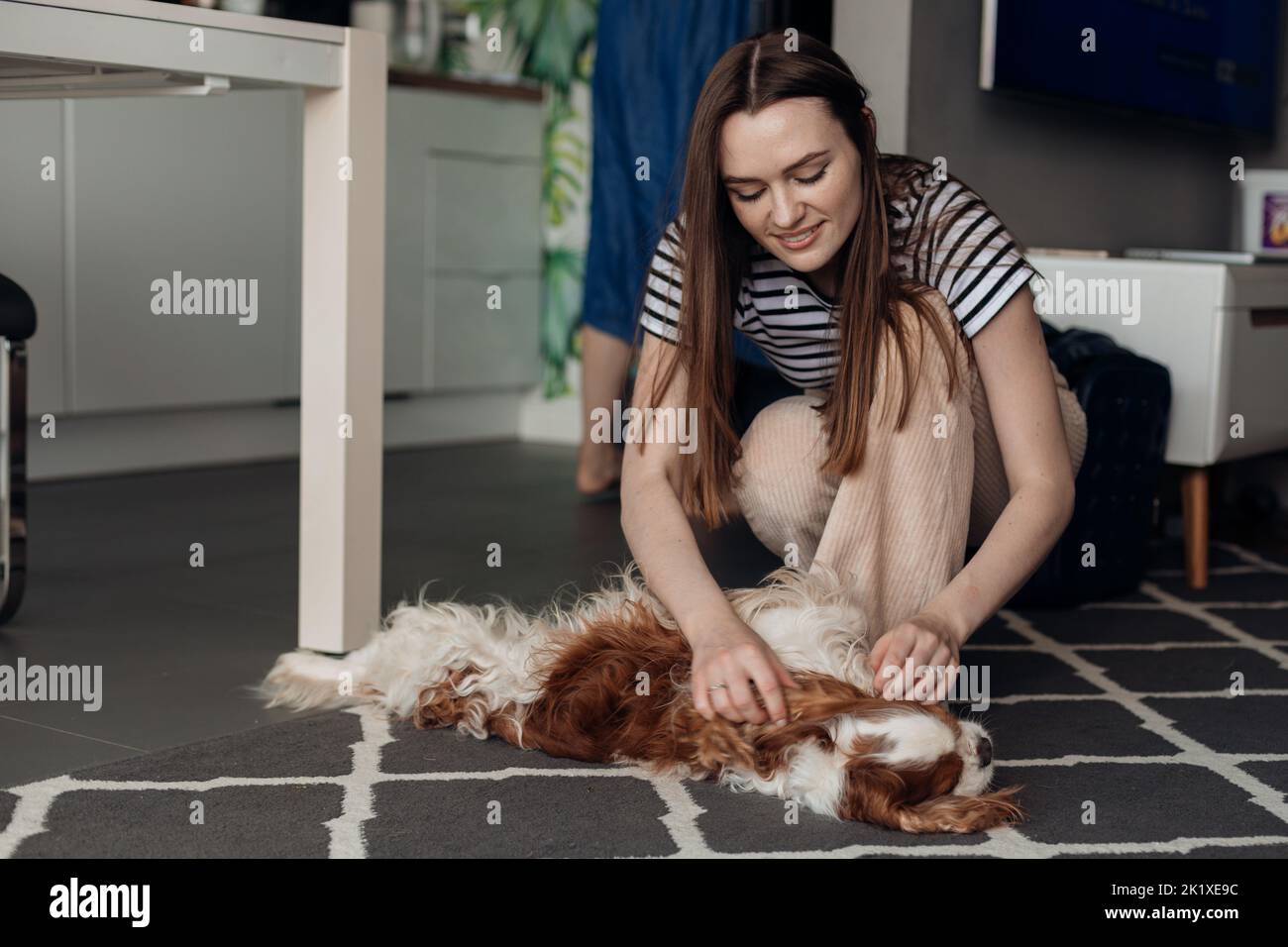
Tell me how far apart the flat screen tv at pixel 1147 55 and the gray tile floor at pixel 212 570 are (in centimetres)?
105

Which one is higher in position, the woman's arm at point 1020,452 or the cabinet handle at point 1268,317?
the cabinet handle at point 1268,317

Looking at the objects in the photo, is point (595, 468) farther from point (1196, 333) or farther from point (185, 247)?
point (1196, 333)

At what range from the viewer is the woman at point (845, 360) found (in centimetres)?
150

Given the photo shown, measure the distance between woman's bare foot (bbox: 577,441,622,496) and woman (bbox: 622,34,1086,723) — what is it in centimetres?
151

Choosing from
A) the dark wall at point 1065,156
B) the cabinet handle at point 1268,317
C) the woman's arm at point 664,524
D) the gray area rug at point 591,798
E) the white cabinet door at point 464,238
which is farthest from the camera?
the white cabinet door at point 464,238

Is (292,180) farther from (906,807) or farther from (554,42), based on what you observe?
(906,807)

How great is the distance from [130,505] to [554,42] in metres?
1.82

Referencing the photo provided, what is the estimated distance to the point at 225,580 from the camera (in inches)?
92.0

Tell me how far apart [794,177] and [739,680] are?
0.49m

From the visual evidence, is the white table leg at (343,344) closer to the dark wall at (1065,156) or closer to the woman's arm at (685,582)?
the woman's arm at (685,582)

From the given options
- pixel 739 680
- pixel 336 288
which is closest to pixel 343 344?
pixel 336 288

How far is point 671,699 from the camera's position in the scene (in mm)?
1463
